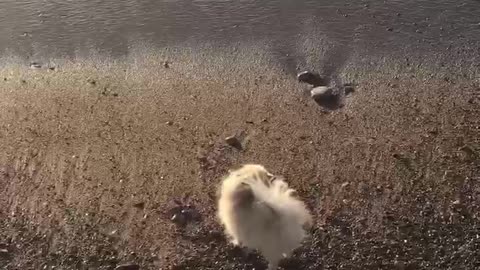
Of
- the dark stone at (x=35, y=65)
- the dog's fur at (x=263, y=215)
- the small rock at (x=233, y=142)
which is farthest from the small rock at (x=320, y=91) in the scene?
the dark stone at (x=35, y=65)

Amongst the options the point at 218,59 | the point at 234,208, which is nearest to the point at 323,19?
the point at 218,59

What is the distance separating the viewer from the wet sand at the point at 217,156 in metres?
4.36

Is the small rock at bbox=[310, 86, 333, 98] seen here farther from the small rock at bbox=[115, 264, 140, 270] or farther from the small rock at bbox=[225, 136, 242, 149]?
the small rock at bbox=[115, 264, 140, 270]

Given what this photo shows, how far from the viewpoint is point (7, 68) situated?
614 cm

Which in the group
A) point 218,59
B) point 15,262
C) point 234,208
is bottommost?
point 15,262

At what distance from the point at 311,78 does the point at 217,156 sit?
1253mm

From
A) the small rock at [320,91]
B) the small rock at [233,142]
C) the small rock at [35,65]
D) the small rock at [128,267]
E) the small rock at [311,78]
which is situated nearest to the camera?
the small rock at [128,267]

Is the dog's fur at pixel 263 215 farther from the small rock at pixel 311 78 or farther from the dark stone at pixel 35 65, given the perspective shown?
the dark stone at pixel 35 65

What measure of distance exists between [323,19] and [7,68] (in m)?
2.99

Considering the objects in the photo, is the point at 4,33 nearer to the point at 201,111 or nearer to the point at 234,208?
the point at 201,111

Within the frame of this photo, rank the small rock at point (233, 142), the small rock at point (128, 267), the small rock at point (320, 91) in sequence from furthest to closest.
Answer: the small rock at point (320, 91), the small rock at point (233, 142), the small rock at point (128, 267)

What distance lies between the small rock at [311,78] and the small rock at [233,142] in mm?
952

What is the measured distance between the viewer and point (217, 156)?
5047mm

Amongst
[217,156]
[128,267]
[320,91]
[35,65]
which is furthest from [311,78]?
[35,65]
